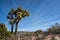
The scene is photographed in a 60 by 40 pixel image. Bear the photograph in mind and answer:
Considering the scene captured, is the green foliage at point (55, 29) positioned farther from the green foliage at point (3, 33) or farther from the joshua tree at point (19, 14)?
the joshua tree at point (19, 14)

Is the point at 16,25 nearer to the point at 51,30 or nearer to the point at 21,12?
the point at 21,12

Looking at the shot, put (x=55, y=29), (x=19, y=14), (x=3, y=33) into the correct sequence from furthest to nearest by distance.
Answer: (x=19, y=14) < (x=55, y=29) < (x=3, y=33)

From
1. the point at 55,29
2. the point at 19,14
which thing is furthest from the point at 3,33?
the point at 19,14

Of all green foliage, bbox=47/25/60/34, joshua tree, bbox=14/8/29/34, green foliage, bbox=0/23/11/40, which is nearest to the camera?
green foliage, bbox=0/23/11/40

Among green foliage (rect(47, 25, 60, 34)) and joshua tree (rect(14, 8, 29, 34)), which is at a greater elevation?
joshua tree (rect(14, 8, 29, 34))

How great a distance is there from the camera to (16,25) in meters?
38.6

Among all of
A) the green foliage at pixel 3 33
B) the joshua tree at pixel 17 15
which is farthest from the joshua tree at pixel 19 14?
the green foliage at pixel 3 33

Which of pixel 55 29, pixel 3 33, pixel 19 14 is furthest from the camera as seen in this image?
pixel 19 14

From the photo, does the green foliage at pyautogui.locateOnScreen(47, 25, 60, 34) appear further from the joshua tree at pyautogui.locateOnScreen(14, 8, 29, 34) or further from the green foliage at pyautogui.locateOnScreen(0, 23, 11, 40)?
the joshua tree at pyautogui.locateOnScreen(14, 8, 29, 34)

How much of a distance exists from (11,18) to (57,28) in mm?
16249

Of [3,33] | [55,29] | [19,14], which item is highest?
[19,14]

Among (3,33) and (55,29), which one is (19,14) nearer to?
(55,29)

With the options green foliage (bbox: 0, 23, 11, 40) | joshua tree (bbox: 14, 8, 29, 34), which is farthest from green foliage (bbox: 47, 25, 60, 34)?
joshua tree (bbox: 14, 8, 29, 34)

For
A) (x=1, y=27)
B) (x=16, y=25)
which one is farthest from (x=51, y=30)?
(x=16, y=25)
